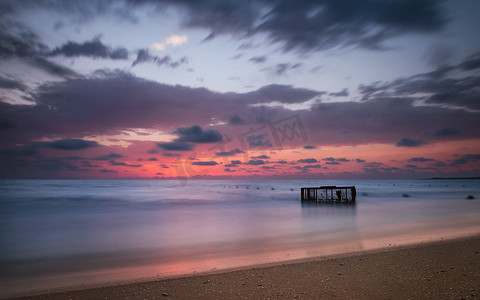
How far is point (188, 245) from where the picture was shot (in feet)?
42.6

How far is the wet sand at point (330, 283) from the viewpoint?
539 centimetres

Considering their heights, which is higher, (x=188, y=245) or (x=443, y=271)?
(x=443, y=271)

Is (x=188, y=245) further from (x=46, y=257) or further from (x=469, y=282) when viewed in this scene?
(x=469, y=282)

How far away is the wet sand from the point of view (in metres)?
5.39

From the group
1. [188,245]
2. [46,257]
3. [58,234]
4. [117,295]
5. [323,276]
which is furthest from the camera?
[58,234]

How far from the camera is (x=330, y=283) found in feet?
19.4

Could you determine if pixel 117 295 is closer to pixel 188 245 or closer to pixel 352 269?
pixel 352 269

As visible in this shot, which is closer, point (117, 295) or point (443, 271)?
point (117, 295)

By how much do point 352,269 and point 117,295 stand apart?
5271mm

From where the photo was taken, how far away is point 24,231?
17.3 m

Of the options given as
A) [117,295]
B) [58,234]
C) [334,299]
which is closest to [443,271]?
[334,299]

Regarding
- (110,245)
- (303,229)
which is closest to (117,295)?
(110,245)

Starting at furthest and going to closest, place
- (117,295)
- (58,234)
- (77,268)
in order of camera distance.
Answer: (58,234), (77,268), (117,295)

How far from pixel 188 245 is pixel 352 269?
8111 mm
